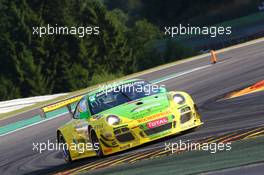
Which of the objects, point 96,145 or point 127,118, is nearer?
point 127,118

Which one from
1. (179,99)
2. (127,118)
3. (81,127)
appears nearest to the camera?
(127,118)

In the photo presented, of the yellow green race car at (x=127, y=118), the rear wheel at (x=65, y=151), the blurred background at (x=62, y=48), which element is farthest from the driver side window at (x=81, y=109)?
the blurred background at (x=62, y=48)

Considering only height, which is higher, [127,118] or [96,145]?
[127,118]

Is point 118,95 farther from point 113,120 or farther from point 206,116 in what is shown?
point 206,116

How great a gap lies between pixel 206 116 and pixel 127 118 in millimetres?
2957

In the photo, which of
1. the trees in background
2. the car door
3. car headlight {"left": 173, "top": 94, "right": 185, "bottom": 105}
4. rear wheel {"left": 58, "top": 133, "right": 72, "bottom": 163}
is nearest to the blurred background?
the trees in background

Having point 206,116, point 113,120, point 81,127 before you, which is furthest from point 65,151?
point 206,116

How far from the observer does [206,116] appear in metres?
13.1

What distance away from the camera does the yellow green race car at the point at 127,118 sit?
10.5 meters

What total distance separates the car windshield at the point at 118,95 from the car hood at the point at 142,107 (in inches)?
10.6

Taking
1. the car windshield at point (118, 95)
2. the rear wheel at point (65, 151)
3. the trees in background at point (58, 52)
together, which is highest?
the trees in background at point (58, 52)

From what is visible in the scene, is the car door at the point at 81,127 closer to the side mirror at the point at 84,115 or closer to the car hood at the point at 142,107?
the side mirror at the point at 84,115

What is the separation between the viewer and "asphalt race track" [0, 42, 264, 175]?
1118cm

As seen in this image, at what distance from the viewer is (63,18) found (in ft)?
208
